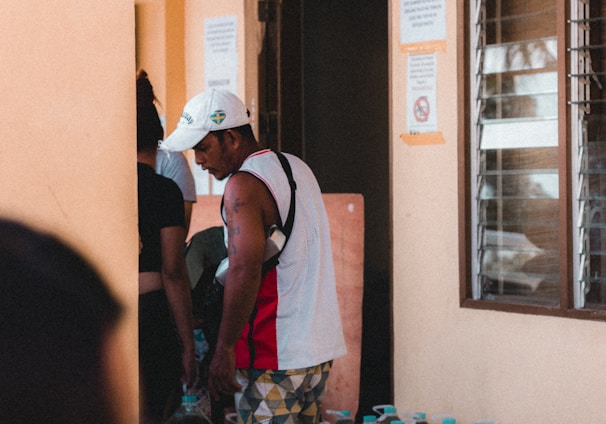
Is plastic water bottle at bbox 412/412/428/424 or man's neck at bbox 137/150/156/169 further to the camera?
plastic water bottle at bbox 412/412/428/424

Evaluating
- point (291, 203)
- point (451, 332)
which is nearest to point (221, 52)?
point (451, 332)

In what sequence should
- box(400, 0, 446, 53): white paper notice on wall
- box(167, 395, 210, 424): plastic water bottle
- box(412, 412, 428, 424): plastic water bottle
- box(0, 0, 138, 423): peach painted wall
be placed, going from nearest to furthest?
box(0, 0, 138, 423): peach painted wall
box(167, 395, 210, 424): plastic water bottle
box(412, 412, 428, 424): plastic water bottle
box(400, 0, 446, 53): white paper notice on wall

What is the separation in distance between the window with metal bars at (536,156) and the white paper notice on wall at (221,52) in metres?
1.86

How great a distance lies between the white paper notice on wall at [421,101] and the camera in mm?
4754

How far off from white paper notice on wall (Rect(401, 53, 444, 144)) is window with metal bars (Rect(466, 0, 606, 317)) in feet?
0.65

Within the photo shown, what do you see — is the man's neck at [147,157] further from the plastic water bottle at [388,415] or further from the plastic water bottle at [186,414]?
the plastic water bottle at [388,415]

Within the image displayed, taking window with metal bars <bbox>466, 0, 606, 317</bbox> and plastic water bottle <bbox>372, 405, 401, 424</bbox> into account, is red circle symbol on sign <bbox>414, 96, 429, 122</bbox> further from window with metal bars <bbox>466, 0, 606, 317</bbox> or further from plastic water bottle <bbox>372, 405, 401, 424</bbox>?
plastic water bottle <bbox>372, 405, 401, 424</bbox>

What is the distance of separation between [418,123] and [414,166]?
0.75 feet

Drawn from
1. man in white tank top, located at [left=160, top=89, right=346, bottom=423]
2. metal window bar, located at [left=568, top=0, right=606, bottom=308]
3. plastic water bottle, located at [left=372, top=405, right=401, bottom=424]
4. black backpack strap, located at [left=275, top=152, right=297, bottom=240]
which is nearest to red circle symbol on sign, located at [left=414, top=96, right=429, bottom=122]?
metal window bar, located at [left=568, top=0, right=606, bottom=308]

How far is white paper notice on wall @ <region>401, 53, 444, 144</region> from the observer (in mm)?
4754

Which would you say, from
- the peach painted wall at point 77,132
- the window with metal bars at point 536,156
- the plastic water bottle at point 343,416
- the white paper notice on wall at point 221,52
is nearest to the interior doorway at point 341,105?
the white paper notice on wall at point 221,52

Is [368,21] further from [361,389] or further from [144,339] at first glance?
[144,339]

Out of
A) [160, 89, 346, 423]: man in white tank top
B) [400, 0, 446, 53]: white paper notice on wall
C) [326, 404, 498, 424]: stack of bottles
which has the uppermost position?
[400, 0, 446, 53]: white paper notice on wall

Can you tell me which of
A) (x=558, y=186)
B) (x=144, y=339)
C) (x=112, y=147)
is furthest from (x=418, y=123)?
(x=112, y=147)
